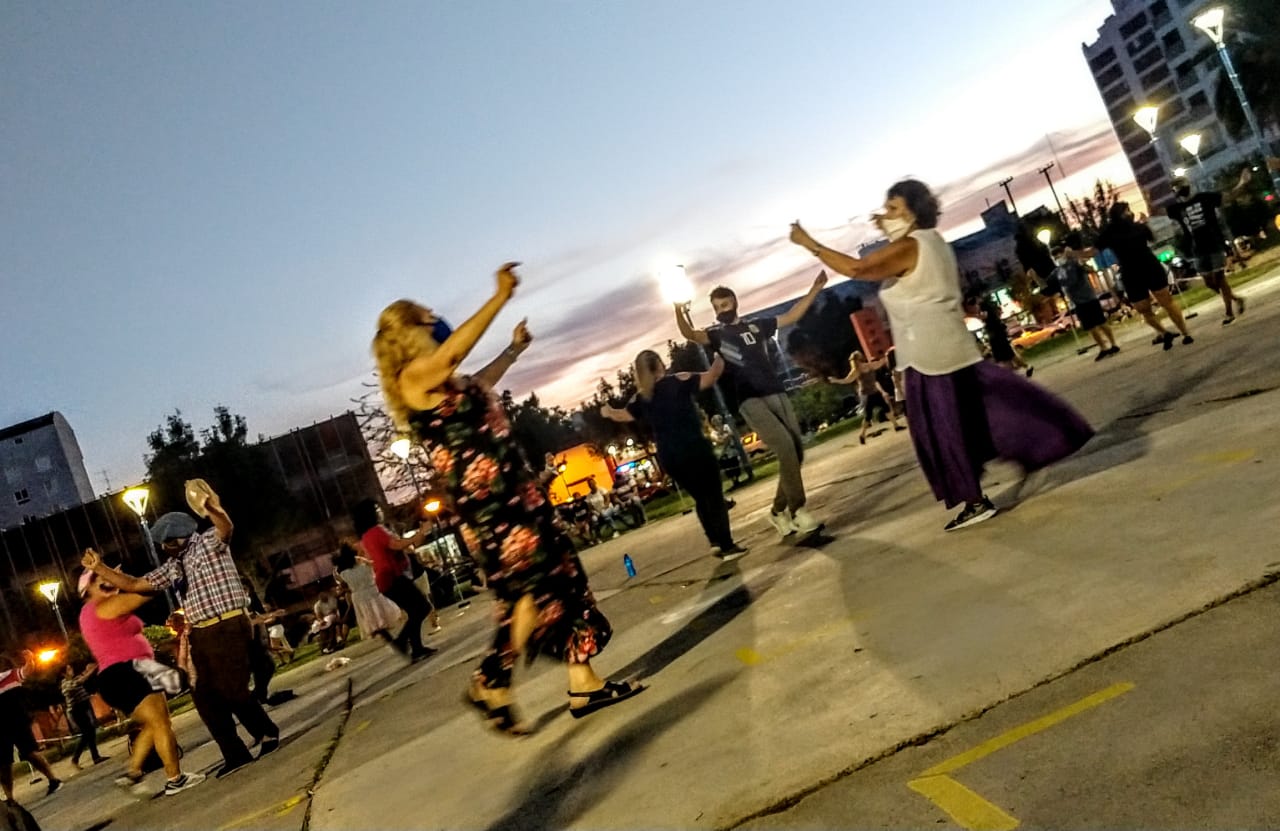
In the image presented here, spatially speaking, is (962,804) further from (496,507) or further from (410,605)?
(410,605)

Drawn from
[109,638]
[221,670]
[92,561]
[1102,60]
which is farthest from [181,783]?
[1102,60]

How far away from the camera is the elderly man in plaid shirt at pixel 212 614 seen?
250 inches

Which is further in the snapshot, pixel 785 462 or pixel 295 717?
pixel 295 717

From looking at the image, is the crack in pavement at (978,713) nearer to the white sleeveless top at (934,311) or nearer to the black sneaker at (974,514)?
the black sneaker at (974,514)

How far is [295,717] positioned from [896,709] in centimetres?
729

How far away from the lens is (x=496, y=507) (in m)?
3.96

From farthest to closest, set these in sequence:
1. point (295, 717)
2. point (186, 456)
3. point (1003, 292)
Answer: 1. point (1003, 292)
2. point (186, 456)
3. point (295, 717)

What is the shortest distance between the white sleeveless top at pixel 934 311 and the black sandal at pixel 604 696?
2.26 metres

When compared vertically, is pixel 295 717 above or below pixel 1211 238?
below

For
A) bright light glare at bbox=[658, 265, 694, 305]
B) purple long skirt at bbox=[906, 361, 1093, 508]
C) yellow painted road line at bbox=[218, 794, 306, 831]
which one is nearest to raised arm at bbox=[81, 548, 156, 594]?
yellow painted road line at bbox=[218, 794, 306, 831]

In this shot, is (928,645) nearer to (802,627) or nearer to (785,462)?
(802,627)

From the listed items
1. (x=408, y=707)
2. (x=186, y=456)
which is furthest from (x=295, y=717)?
(x=186, y=456)

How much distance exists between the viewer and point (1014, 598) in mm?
3504

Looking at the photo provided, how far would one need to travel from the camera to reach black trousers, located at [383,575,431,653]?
9.49 m
